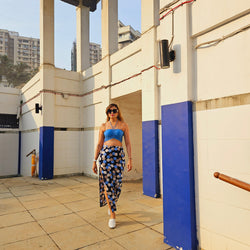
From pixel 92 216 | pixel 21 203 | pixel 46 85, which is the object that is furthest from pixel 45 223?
pixel 46 85

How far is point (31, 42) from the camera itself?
3524 inches

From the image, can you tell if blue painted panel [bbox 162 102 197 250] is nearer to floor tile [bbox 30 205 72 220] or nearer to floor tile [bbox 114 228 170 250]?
floor tile [bbox 114 228 170 250]

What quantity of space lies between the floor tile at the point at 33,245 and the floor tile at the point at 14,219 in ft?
2.80

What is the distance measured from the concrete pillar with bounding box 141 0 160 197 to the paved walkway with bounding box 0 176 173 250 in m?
0.55

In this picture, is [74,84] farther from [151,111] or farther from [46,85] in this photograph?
[151,111]

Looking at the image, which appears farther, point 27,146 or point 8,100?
point 8,100

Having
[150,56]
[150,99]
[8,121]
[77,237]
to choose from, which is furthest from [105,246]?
[8,121]

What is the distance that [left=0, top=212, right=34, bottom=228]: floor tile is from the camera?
3686 millimetres

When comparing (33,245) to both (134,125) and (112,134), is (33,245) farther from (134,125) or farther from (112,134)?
(134,125)

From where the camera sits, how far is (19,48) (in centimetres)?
8681

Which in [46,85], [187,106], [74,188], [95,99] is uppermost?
[46,85]

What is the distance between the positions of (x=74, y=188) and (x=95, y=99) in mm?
3563

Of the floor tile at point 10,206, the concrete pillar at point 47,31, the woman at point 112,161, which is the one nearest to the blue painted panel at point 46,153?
the concrete pillar at point 47,31

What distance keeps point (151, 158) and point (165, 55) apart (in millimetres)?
3275
